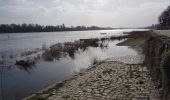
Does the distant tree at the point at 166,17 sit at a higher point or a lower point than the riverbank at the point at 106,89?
higher

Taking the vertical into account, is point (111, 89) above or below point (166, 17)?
below

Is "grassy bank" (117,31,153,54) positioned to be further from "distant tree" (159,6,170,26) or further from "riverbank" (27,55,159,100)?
"distant tree" (159,6,170,26)

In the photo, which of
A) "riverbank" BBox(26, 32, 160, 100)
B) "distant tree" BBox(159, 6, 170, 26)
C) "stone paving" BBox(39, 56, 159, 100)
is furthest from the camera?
"distant tree" BBox(159, 6, 170, 26)

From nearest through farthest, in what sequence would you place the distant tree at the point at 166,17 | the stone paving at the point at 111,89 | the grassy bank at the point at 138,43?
1. the stone paving at the point at 111,89
2. the grassy bank at the point at 138,43
3. the distant tree at the point at 166,17

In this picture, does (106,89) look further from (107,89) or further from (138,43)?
(138,43)

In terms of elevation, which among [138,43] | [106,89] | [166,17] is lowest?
[138,43]

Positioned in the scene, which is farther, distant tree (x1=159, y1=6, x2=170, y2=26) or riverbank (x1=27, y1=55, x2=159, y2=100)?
distant tree (x1=159, y1=6, x2=170, y2=26)

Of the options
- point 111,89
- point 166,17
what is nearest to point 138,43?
point 111,89

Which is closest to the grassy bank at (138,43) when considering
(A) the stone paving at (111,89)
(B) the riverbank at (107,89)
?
(A) the stone paving at (111,89)

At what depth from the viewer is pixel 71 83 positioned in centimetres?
1462

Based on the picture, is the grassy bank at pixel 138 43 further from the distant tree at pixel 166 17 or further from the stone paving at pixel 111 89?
the distant tree at pixel 166 17

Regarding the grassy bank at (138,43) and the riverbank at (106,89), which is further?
the grassy bank at (138,43)

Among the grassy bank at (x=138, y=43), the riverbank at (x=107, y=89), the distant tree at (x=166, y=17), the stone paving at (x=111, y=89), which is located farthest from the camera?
the distant tree at (x=166, y=17)

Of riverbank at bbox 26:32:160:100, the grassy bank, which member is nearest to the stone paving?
riverbank at bbox 26:32:160:100
